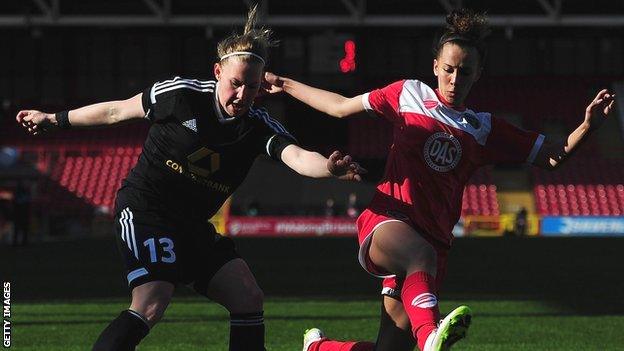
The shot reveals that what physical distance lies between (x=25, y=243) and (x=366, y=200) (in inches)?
597

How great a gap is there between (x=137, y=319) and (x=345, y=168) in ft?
4.04

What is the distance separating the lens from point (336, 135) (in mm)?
43875

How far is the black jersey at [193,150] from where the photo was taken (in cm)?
593

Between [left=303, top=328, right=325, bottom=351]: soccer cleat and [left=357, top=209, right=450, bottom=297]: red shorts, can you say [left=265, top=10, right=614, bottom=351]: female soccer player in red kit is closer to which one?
[left=357, top=209, right=450, bottom=297]: red shorts

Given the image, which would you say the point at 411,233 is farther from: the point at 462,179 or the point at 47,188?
the point at 47,188

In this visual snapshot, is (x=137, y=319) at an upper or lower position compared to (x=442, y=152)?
lower

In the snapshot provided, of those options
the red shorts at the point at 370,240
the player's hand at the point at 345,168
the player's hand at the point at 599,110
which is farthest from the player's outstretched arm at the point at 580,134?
the player's hand at the point at 345,168

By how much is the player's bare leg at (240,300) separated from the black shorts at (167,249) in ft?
0.16

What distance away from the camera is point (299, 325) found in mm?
11477

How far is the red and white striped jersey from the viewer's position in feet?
20.3

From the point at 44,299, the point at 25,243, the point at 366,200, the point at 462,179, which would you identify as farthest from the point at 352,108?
the point at 366,200

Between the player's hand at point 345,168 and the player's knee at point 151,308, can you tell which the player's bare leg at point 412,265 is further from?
the player's knee at point 151,308

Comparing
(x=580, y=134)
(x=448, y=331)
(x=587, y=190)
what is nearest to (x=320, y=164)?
(x=448, y=331)

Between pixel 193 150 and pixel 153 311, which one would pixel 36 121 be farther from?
pixel 153 311
